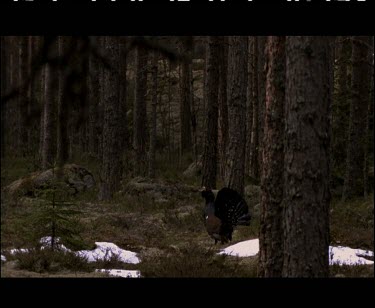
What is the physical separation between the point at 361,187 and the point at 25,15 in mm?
13211

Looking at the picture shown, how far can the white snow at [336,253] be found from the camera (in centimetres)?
831

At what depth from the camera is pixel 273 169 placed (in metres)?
6.96

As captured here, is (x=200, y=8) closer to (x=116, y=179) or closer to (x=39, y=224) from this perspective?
(x=39, y=224)

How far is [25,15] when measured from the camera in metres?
4.35

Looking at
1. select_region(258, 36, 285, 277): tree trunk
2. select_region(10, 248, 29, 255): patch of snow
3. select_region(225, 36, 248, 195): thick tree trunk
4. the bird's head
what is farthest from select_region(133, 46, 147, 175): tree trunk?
select_region(258, 36, 285, 277): tree trunk

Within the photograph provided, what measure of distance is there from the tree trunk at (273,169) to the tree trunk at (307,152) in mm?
1736

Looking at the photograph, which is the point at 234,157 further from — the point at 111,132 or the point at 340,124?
the point at 340,124

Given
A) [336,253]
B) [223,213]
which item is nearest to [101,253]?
[223,213]

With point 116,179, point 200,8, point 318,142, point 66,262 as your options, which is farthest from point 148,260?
point 116,179

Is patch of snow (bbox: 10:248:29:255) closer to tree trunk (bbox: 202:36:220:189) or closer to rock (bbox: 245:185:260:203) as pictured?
tree trunk (bbox: 202:36:220:189)

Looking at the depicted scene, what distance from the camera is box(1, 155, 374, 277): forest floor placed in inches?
311

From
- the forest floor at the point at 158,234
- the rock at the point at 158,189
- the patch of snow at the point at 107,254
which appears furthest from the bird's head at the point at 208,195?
the rock at the point at 158,189

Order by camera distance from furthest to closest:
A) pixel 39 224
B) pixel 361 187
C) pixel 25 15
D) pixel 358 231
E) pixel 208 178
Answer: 1. pixel 361 187
2. pixel 208 178
3. pixel 358 231
4. pixel 39 224
5. pixel 25 15

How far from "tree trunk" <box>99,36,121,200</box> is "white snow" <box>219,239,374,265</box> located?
6.92 metres
